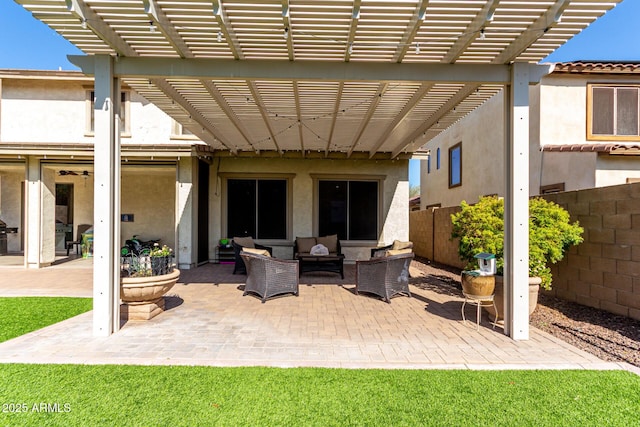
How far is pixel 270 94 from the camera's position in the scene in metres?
5.36

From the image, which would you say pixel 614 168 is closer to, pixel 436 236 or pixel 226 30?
pixel 436 236

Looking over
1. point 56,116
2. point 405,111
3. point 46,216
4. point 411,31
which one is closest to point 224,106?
point 405,111

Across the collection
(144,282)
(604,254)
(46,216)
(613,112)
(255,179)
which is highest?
(613,112)

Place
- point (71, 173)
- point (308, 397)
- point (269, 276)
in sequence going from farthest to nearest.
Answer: point (71, 173)
point (269, 276)
point (308, 397)

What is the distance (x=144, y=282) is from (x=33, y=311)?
2182 millimetres

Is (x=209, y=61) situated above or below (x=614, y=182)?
above

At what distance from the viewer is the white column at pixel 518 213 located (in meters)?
4.12

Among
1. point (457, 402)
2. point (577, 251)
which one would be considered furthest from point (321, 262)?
point (457, 402)

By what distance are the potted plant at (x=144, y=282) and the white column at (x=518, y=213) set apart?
14.8ft

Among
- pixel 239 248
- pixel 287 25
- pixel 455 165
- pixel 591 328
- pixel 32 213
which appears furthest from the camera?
pixel 455 165

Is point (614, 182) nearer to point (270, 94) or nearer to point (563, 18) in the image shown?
point (563, 18)

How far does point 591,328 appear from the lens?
4.45 meters

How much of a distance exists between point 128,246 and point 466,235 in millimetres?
9830

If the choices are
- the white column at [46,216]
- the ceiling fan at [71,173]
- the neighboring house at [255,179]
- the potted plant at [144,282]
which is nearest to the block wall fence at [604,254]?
the neighboring house at [255,179]
